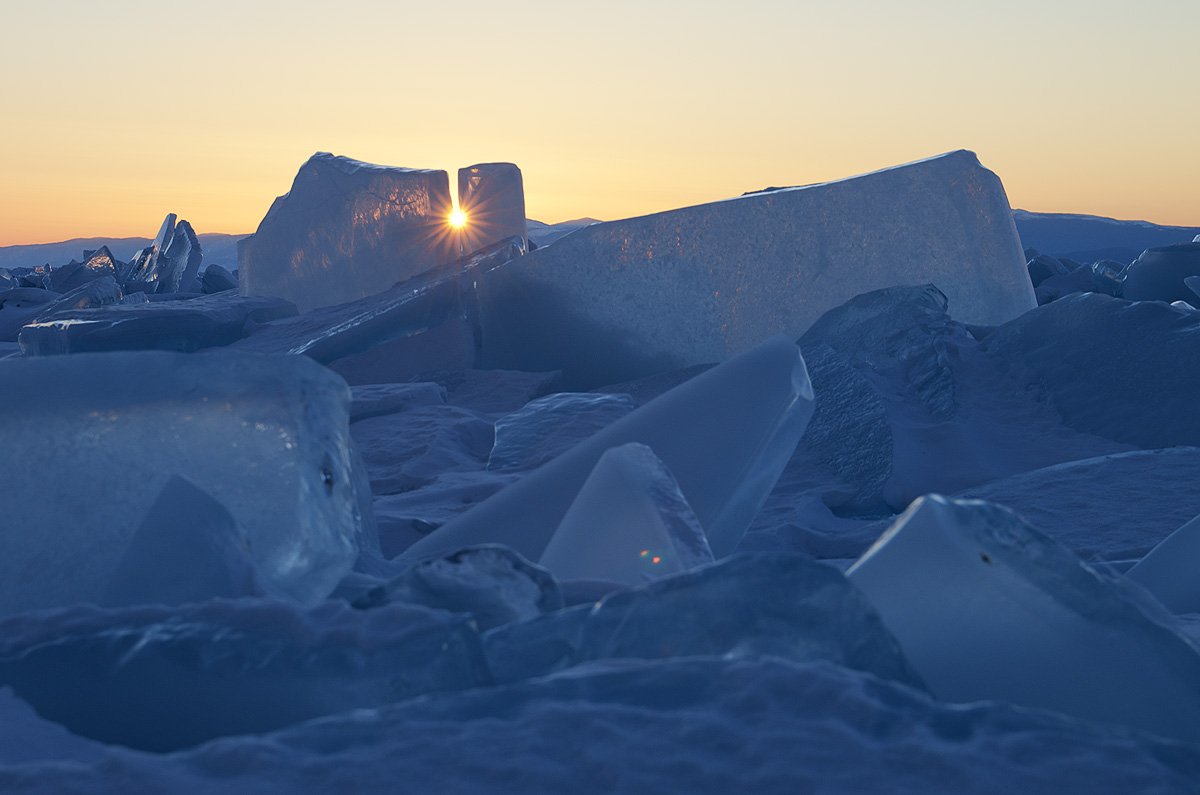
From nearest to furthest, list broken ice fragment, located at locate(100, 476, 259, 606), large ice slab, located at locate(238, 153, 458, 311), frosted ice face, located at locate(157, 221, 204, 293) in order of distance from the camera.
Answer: broken ice fragment, located at locate(100, 476, 259, 606) < large ice slab, located at locate(238, 153, 458, 311) < frosted ice face, located at locate(157, 221, 204, 293)

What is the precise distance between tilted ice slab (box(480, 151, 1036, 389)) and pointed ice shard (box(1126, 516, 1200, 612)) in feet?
8.48

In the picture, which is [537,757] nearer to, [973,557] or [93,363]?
[973,557]

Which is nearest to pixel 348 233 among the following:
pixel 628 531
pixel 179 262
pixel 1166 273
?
pixel 1166 273

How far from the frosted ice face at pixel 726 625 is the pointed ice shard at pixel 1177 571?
0.72m

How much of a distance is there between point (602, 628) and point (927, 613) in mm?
273

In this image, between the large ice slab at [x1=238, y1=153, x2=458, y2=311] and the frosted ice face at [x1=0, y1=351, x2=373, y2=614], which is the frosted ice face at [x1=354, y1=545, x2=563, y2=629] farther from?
the large ice slab at [x1=238, y1=153, x2=458, y2=311]

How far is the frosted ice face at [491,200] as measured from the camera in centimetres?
587

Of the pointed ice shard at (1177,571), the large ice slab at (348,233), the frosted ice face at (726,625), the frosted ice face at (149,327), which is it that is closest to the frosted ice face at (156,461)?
the frosted ice face at (726,625)

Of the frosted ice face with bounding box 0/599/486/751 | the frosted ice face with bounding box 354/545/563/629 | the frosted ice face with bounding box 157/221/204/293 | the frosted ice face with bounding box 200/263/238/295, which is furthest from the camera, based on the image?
the frosted ice face with bounding box 200/263/238/295

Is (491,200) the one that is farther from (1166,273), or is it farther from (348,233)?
(1166,273)

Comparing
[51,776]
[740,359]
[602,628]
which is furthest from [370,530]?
[51,776]

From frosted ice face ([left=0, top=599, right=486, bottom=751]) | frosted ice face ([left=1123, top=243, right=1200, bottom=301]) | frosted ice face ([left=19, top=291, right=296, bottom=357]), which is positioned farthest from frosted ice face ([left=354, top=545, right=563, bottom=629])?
frosted ice face ([left=1123, top=243, right=1200, bottom=301])

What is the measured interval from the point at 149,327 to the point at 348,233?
5.82 feet

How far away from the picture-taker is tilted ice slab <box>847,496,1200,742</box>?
0.90m
